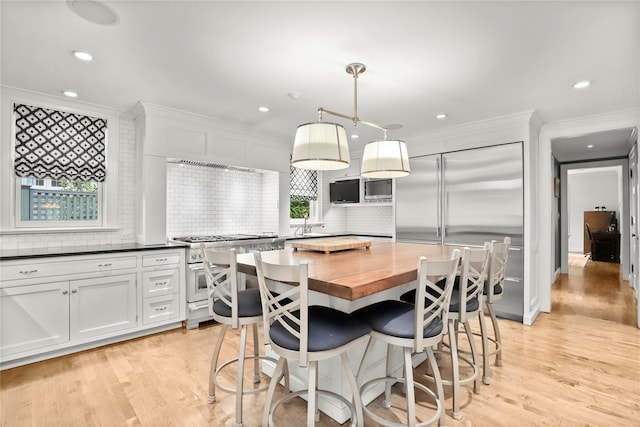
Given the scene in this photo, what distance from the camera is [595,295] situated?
4977mm

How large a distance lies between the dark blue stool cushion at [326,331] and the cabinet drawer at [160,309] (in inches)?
86.3

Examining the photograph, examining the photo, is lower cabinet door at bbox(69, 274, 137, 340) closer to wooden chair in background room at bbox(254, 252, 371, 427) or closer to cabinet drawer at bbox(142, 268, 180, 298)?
cabinet drawer at bbox(142, 268, 180, 298)

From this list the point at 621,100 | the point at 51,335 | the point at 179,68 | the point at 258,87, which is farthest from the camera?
the point at 621,100

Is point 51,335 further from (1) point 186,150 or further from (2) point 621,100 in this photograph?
(2) point 621,100

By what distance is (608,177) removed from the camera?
32.1ft

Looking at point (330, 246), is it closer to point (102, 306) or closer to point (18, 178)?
point (102, 306)

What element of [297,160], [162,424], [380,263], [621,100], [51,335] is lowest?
[162,424]

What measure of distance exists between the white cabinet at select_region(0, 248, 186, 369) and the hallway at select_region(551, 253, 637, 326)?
4.68 metres

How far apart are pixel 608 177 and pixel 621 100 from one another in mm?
8514

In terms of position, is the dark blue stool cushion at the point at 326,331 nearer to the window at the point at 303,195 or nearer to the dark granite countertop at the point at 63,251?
the dark granite countertop at the point at 63,251

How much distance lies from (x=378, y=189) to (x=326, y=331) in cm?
406

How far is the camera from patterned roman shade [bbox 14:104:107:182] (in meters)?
3.17

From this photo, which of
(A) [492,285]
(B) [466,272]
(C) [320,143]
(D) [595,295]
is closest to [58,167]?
(C) [320,143]

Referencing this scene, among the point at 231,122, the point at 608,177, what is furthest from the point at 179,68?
the point at 608,177
